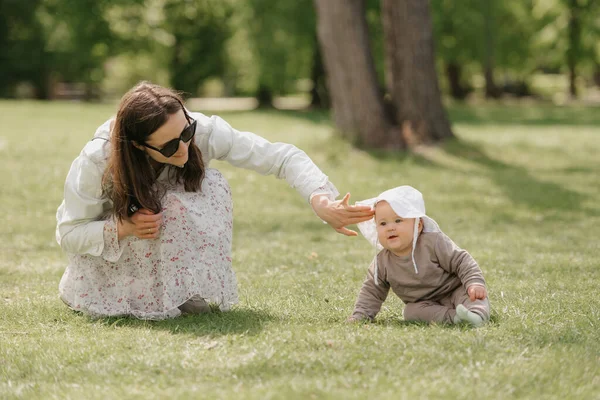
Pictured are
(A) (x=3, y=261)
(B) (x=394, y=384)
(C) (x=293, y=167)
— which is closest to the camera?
(B) (x=394, y=384)

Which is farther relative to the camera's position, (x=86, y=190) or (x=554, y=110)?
(x=554, y=110)

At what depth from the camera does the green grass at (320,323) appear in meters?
3.35

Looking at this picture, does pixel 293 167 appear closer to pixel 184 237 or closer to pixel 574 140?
pixel 184 237

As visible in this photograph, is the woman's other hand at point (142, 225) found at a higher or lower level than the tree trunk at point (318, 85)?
higher

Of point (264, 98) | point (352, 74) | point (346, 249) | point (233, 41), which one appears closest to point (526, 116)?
point (264, 98)

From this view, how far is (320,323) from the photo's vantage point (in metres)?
4.31

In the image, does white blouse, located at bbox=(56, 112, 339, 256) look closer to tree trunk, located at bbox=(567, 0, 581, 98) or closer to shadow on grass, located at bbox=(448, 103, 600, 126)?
shadow on grass, located at bbox=(448, 103, 600, 126)

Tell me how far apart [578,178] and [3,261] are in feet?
27.3

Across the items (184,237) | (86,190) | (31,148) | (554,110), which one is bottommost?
(554,110)

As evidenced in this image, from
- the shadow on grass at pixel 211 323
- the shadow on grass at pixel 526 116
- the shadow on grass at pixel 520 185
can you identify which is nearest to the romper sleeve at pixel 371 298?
the shadow on grass at pixel 211 323

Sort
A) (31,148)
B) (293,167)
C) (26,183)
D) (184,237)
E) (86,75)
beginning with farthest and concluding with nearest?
(86,75) → (31,148) → (26,183) → (293,167) → (184,237)

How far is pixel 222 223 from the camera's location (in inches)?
176

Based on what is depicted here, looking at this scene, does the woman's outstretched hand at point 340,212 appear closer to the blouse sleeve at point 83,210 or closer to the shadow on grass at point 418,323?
the shadow on grass at point 418,323

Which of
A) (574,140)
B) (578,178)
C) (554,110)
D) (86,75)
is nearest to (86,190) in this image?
(578,178)
